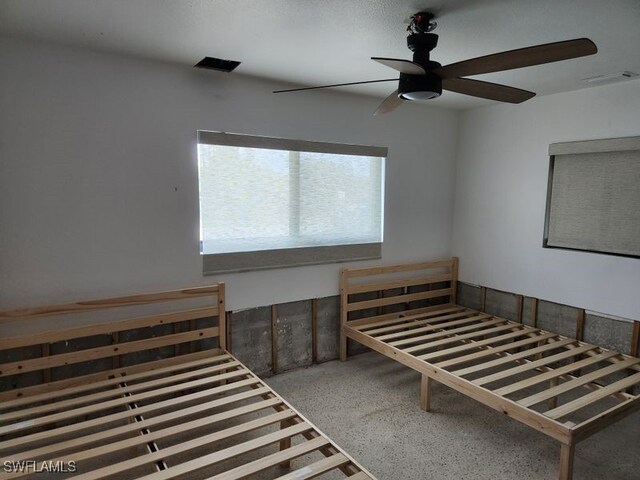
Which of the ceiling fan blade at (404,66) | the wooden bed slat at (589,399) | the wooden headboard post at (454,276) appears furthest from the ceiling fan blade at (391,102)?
the wooden headboard post at (454,276)

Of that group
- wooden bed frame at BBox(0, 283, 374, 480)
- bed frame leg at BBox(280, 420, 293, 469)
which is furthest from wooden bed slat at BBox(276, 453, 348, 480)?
bed frame leg at BBox(280, 420, 293, 469)

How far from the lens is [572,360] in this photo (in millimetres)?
3295

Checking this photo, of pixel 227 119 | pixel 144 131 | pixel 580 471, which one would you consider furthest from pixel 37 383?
pixel 580 471

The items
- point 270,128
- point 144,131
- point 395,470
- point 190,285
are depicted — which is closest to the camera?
point 395,470

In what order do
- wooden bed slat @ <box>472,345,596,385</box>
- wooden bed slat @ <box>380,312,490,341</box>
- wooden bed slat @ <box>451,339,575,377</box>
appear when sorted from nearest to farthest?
1. wooden bed slat @ <box>472,345,596,385</box>
2. wooden bed slat @ <box>451,339,575,377</box>
3. wooden bed slat @ <box>380,312,490,341</box>

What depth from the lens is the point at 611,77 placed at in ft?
9.25

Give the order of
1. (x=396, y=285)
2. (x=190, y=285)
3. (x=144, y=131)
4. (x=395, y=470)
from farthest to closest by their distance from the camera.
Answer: (x=396, y=285) < (x=190, y=285) < (x=144, y=131) < (x=395, y=470)

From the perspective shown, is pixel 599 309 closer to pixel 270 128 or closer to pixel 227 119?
pixel 270 128

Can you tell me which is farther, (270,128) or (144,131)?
(270,128)

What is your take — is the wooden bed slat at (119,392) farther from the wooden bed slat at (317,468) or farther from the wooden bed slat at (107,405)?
the wooden bed slat at (317,468)

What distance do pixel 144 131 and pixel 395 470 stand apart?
2.44 metres

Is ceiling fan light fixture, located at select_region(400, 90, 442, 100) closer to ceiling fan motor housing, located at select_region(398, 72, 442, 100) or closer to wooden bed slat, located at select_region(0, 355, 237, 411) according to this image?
ceiling fan motor housing, located at select_region(398, 72, 442, 100)

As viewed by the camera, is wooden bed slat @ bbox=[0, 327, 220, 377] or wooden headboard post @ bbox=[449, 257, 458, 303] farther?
wooden headboard post @ bbox=[449, 257, 458, 303]

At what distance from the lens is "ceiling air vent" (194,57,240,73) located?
262 cm
